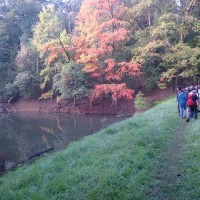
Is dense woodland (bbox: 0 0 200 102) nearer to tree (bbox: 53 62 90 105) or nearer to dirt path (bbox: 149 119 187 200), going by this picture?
tree (bbox: 53 62 90 105)

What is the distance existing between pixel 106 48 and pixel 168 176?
26544mm

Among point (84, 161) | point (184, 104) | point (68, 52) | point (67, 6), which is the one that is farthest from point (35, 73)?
point (84, 161)

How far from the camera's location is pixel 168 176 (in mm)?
7320

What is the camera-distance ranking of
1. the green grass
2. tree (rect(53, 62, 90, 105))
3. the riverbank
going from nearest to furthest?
the green grass → the riverbank → tree (rect(53, 62, 90, 105))

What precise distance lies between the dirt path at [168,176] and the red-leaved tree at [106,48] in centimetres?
2158

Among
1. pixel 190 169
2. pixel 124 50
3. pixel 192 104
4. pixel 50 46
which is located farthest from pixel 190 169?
→ pixel 50 46

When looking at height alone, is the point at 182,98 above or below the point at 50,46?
below

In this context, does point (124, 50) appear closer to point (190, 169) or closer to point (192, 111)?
point (192, 111)

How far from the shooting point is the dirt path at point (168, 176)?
250 inches

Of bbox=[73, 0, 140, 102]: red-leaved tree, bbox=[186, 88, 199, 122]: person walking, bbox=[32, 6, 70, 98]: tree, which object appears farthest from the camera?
bbox=[32, 6, 70, 98]: tree

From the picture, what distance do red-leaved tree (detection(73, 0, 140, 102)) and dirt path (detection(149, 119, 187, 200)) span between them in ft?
70.8

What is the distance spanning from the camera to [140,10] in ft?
109

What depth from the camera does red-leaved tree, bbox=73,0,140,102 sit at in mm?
31828

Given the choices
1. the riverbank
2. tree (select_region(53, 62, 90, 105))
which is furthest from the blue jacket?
tree (select_region(53, 62, 90, 105))
